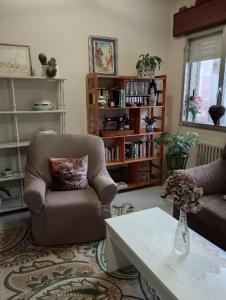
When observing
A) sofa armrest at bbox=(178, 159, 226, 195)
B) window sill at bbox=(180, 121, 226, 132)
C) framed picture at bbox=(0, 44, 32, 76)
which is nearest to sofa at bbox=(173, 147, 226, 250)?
sofa armrest at bbox=(178, 159, 226, 195)

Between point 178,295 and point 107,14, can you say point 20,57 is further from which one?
point 178,295

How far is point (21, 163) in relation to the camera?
306cm

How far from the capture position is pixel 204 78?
3365 millimetres

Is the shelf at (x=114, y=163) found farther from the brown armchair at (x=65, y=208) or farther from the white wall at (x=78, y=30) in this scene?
the brown armchair at (x=65, y=208)

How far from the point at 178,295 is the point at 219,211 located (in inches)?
38.0

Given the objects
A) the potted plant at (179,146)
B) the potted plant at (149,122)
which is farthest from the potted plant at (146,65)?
the potted plant at (179,146)

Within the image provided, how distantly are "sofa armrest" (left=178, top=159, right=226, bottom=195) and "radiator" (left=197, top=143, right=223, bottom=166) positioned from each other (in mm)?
634

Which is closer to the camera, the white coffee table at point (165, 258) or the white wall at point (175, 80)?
the white coffee table at point (165, 258)

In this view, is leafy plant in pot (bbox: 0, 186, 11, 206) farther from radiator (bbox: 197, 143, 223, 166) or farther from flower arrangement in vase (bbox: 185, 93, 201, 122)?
flower arrangement in vase (bbox: 185, 93, 201, 122)

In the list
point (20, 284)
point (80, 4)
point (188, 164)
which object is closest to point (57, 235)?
point (20, 284)

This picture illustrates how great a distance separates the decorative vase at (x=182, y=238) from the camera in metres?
1.41

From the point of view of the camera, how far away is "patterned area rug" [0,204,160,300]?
5.46 ft

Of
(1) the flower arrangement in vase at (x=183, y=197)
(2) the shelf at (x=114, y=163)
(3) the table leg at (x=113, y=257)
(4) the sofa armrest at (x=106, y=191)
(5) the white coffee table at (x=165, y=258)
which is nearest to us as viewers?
(5) the white coffee table at (x=165, y=258)

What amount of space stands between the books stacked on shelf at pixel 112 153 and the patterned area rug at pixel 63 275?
1324 millimetres
